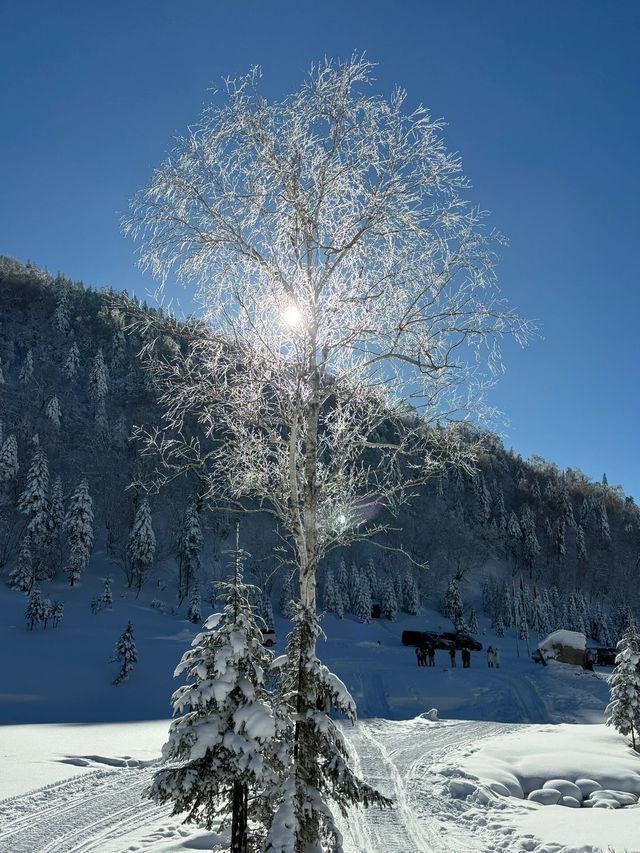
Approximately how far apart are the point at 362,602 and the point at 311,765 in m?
70.2

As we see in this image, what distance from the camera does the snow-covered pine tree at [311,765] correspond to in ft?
17.0

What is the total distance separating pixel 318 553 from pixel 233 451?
1.77 metres

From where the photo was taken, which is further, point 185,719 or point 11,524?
point 11,524

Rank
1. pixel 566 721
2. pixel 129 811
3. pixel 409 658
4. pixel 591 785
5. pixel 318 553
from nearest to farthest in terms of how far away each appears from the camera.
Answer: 1. pixel 318 553
2. pixel 129 811
3. pixel 591 785
4. pixel 566 721
5. pixel 409 658

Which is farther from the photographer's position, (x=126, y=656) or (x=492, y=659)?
(x=492, y=659)

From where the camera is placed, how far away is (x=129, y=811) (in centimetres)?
845

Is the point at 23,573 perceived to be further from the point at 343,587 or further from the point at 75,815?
the point at 75,815

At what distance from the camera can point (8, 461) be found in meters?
68.3

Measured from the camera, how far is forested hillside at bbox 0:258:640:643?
6400 centimetres

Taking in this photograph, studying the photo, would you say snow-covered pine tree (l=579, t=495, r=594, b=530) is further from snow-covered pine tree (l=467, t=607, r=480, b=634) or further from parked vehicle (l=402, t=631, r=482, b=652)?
parked vehicle (l=402, t=631, r=482, b=652)

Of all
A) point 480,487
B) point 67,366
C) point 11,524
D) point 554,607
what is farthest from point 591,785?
point 480,487

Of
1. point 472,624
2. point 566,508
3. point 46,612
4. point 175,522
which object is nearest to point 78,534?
point 46,612

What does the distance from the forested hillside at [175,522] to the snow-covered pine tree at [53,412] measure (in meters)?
0.33

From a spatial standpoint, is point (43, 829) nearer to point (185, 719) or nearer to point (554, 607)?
point (185, 719)
